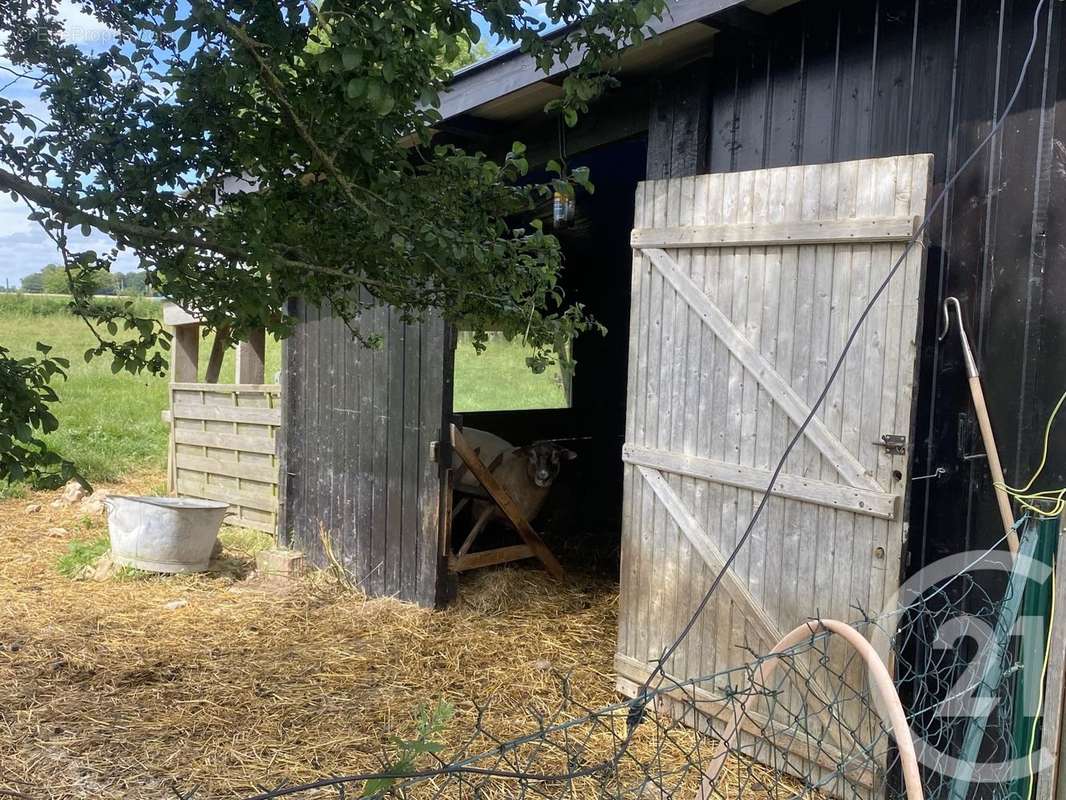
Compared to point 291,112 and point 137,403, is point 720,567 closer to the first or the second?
point 291,112

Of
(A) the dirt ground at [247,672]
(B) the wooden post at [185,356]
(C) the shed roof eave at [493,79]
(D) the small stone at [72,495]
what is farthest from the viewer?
(D) the small stone at [72,495]

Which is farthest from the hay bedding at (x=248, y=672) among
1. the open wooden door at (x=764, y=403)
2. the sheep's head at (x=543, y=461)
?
the open wooden door at (x=764, y=403)

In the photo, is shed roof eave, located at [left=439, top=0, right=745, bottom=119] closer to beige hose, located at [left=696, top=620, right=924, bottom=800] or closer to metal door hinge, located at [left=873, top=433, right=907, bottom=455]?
metal door hinge, located at [left=873, top=433, right=907, bottom=455]

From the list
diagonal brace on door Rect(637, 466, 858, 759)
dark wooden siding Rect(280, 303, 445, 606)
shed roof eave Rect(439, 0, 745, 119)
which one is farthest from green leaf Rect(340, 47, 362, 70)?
dark wooden siding Rect(280, 303, 445, 606)

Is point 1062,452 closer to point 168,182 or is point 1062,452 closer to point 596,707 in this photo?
point 596,707

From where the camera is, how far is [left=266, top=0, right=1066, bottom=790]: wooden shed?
2982mm

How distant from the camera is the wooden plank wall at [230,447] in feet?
23.4

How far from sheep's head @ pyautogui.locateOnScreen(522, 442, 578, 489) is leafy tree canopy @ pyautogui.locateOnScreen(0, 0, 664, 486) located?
361cm

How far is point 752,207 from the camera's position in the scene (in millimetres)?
3566

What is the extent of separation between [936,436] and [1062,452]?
0.42m

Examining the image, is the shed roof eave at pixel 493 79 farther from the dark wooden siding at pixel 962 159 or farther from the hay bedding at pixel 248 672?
the hay bedding at pixel 248 672

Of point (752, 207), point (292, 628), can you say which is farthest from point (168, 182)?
point (292, 628)

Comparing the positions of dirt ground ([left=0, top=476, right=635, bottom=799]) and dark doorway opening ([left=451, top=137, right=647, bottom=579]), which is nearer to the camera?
dirt ground ([left=0, top=476, right=635, bottom=799])

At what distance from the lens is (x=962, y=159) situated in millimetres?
3111
